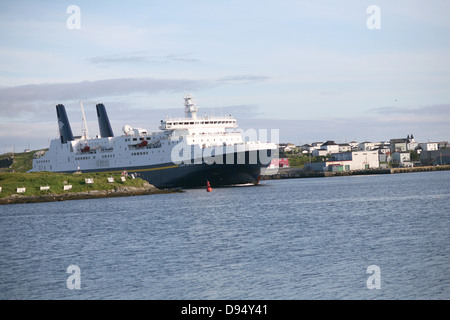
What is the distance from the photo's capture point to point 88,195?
60188 millimetres

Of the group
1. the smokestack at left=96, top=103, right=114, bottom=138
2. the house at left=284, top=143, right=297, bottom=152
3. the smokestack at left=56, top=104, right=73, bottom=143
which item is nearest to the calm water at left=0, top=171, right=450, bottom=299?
the smokestack at left=96, top=103, right=114, bottom=138

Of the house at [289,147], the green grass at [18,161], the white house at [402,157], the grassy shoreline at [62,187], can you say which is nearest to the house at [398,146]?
the white house at [402,157]

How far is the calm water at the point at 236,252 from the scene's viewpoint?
1762 cm

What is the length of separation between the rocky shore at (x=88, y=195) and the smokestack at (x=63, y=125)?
17.8 meters

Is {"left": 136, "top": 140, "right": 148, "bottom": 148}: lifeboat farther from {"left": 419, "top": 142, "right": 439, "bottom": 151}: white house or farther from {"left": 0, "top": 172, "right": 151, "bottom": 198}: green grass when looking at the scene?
{"left": 419, "top": 142, "right": 439, "bottom": 151}: white house

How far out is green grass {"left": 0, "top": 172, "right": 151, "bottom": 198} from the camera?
60.2 metres

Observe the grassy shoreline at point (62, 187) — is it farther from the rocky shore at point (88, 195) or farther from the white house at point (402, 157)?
the white house at point (402, 157)

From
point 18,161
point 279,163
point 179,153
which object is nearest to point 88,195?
point 179,153

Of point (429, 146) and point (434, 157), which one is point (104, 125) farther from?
point (429, 146)

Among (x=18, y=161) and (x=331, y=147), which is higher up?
(x=331, y=147)

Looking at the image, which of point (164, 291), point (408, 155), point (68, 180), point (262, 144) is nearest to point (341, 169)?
point (408, 155)

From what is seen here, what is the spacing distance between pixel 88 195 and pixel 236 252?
1545 inches

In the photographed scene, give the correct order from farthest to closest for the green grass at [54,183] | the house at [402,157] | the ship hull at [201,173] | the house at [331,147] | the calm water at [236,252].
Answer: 1. the house at [331,147]
2. the house at [402,157]
3. the ship hull at [201,173]
4. the green grass at [54,183]
5. the calm water at [236,252]

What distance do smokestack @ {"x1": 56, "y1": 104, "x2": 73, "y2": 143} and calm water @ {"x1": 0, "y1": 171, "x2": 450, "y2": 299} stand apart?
3669 cm
